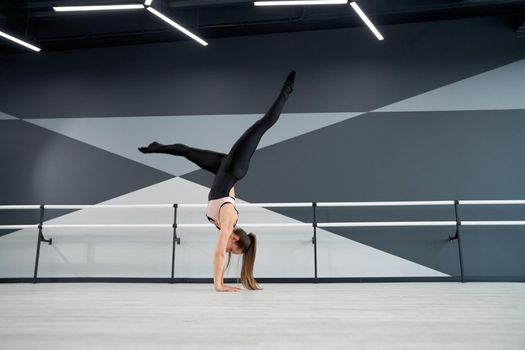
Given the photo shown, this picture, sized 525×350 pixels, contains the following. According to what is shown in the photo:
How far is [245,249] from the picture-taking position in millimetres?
2615

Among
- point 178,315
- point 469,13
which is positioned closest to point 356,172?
point 469,13

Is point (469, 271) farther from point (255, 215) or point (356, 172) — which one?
point (255, 215)

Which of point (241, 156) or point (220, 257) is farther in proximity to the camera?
point (241, 156)

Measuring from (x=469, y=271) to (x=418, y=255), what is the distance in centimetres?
45

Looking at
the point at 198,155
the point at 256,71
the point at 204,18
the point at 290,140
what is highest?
the point at 204,18

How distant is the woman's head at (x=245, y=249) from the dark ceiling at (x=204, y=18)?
92.8 inches

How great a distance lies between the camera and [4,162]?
4109 millimetres

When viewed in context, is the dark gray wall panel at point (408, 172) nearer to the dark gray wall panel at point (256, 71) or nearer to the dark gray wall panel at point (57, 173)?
the dark gray wall panel at point (256, 71)

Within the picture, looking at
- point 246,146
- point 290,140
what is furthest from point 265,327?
point 290,140

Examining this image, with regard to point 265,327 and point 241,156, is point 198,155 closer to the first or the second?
point 241,156

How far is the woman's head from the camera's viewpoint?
2.59 m

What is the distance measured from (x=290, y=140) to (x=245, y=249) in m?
1.59

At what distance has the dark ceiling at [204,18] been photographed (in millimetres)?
3779

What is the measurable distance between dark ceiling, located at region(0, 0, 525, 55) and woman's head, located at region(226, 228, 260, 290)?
2358 millimetres
